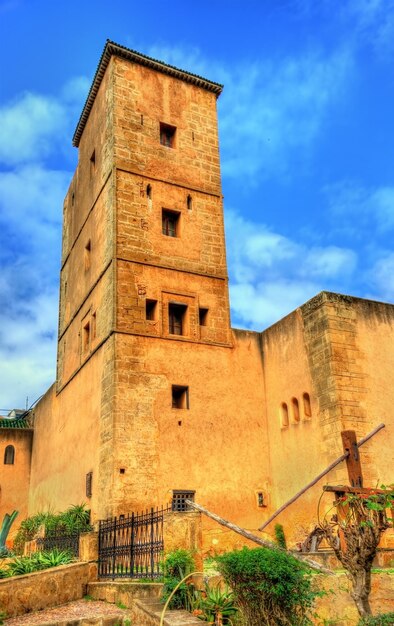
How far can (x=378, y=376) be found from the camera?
16.7 metres

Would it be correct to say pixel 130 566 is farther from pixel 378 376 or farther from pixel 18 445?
pixel 18 445

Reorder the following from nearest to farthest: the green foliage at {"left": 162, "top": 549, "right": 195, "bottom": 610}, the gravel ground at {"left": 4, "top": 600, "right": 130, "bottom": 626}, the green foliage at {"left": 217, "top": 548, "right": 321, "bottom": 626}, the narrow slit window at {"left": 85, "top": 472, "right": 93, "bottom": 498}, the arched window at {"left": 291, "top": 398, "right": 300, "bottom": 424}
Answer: the green foliage at {"left": 217, "top": 548, "right": 321, "bottom": 626} < the green foliage at {"left": 162, "top": 549, "right": 195, "bottom": 610} < the gravel ground at {"left": 4, "top": 600, "right": 130, "bottom": 626} < the narrow slit window at {"left": 85, "top": 472, "right": 93, "bottom": 498} < the arched window at {"left": 291, "top": 398, "right": 300, "bottom": 424}

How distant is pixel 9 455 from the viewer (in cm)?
2609

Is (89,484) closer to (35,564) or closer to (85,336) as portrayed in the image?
(35,564)

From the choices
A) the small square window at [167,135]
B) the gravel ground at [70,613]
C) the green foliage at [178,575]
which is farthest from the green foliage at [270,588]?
the small square window at [167,135]

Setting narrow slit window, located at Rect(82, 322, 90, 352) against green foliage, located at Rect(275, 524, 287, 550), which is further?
narrow slit window, located at Rect(82, 322, 90, 352)

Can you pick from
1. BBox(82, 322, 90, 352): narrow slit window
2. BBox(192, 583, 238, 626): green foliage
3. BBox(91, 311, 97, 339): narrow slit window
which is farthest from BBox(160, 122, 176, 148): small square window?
→ BBox(192, 583, 238, 626): green foliage

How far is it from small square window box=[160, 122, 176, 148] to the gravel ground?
49.4 ft

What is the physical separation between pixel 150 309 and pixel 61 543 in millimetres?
6937

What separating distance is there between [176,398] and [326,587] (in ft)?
29.9

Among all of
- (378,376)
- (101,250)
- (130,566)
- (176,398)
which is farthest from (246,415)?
(130,566)

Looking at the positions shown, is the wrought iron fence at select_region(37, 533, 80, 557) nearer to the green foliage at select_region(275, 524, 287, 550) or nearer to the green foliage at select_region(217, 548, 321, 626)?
the green foliage at select_region(275, 524, 287, 550)

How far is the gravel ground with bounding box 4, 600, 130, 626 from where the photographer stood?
959 centimetres

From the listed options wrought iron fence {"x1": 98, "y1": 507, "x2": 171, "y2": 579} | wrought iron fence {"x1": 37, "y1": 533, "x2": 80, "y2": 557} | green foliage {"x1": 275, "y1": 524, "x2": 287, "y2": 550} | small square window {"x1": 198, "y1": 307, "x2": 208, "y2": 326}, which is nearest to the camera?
wrought iron fence {"x1": 98, "y1": 507, "x2": 171, "y2": 579}
